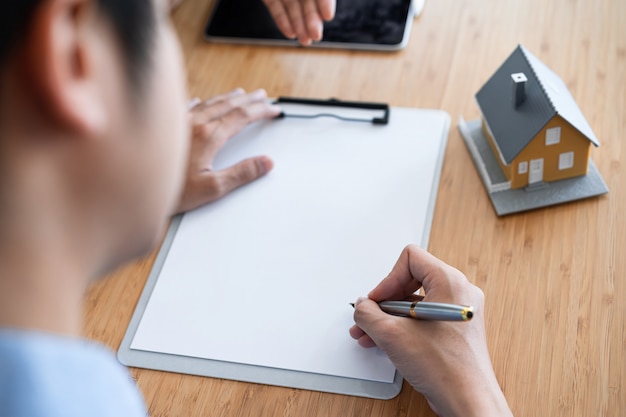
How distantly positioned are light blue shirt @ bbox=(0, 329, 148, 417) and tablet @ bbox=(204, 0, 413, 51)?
2.87ft

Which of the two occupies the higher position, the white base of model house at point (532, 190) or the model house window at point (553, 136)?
the model house window at point (553, 136)

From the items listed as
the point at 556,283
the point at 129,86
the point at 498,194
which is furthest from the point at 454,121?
the point at 129,86

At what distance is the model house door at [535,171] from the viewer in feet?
3.12

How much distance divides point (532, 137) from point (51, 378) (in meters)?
0.67

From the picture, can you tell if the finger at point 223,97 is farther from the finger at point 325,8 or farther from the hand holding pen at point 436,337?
the hand holding pen at point 436,337

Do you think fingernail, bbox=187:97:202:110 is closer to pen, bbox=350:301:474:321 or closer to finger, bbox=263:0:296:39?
finger, bbox=263:0:296:39

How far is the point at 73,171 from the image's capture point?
0.39 m

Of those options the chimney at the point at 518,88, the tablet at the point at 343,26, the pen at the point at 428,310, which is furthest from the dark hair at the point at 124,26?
the tablet at the point at 343,26

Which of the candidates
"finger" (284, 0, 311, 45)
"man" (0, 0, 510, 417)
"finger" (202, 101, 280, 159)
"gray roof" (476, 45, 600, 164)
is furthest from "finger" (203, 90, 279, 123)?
"man" (0, 0, 510, 417)

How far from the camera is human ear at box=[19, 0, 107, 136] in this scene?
1.13 feet

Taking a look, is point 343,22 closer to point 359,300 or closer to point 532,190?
point 532,190

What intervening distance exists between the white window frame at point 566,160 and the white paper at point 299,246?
168mm

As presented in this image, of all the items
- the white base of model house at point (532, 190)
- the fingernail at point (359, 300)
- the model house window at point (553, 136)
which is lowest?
the white base of model house at point (532, 190)

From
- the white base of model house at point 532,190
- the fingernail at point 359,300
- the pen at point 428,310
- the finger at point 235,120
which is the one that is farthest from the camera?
the finger at point 235,120
